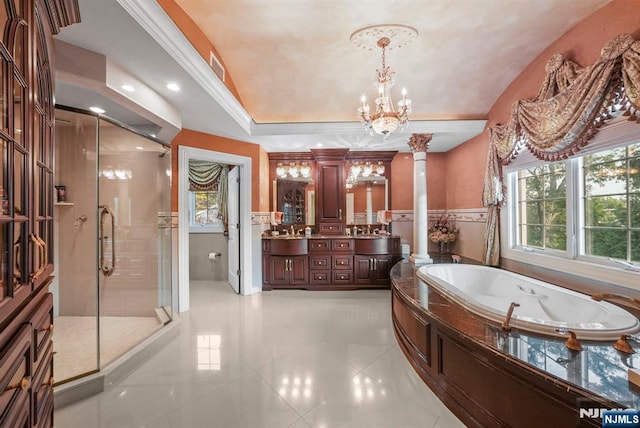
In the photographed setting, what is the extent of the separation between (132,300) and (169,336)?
33.3 inches

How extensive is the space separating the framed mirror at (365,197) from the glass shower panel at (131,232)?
3036mm

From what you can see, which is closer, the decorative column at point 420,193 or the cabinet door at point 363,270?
the decorative column at point 420,193

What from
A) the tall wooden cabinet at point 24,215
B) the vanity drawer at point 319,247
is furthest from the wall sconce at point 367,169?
the tall wooden cabinet at point 24,215

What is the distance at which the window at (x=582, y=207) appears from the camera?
7.29 feet

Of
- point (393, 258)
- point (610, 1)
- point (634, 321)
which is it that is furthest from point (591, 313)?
point (393, 258)

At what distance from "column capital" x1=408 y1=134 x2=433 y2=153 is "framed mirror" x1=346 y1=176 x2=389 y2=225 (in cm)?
114

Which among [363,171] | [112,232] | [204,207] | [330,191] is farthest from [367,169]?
[112,232]

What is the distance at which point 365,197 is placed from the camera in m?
5.24

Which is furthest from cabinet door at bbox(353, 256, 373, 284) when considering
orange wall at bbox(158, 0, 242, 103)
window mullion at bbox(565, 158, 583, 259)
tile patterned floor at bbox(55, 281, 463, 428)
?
orange wall at bbox(158, 0, 242, 103)

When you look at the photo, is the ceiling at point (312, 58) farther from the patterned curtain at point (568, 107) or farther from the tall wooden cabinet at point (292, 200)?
the tall wooden cabinet at point (292, 200)

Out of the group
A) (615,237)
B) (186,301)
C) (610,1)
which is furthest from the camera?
(186,301)

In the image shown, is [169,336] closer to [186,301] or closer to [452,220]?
[186,301]

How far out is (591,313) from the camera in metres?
2.02

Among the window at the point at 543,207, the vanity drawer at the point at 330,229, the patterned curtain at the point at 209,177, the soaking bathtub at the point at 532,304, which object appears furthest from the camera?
the patterned curtain at the point at 209,177
